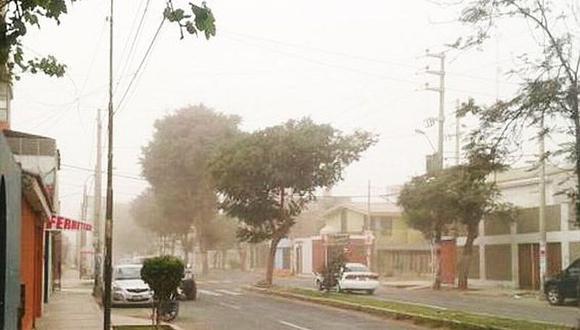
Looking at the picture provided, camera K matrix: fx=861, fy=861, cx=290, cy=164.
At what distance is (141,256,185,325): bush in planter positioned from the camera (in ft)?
62.1

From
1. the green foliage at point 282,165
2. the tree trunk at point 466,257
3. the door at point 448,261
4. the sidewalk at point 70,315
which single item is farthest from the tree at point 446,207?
the sidewalk at point 70,315

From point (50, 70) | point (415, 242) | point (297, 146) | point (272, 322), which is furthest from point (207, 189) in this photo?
point (50, 70)

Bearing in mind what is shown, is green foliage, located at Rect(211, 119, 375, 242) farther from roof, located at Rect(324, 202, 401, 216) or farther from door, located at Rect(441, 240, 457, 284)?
roof, located at Rect(324, 202, 401, 216)

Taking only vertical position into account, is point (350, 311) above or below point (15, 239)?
below

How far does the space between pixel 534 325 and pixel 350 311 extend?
8.60 meters

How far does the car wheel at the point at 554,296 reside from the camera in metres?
32.2

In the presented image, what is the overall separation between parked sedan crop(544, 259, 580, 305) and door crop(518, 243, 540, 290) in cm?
986

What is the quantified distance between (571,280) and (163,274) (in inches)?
733

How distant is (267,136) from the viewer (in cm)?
4347

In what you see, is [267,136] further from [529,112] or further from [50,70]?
[50,70]

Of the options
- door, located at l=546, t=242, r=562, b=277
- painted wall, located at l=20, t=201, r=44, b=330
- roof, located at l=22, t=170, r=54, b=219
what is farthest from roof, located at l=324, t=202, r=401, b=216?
roof, located at l=22, t=170, r=54, b=219

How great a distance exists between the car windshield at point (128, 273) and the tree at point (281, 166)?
1185 cm

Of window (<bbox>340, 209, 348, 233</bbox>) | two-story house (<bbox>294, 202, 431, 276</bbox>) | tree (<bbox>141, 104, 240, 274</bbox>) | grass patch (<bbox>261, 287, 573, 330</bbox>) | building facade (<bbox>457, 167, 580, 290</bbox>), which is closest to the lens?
grass patch (<bbox>261, 287, 573, 330</bbox>)

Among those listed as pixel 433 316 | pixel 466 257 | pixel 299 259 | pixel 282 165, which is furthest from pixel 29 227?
pixel 299 259
